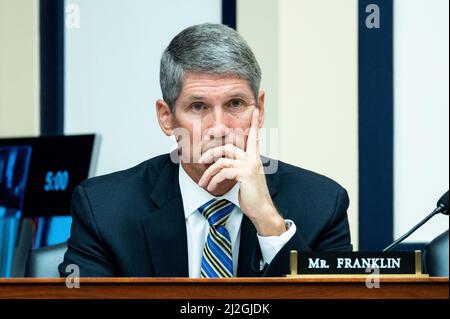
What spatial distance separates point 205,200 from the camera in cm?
276

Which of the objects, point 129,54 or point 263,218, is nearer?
point 263,218

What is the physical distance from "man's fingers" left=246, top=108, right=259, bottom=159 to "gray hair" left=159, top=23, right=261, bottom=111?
0.08 m

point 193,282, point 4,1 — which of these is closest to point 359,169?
point 4,1

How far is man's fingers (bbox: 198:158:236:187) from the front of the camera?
8.42 feet

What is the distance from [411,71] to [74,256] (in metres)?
2.48

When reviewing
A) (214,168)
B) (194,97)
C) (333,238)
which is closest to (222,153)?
(214,168)

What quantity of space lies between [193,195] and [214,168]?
243 mm

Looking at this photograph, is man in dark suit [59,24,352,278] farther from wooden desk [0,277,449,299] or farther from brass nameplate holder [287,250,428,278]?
wooden desk [0,277,449,299]

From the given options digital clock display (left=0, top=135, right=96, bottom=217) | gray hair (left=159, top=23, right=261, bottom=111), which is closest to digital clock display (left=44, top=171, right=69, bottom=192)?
digital clock display (left=0, top=135, right=96, bottom=217)

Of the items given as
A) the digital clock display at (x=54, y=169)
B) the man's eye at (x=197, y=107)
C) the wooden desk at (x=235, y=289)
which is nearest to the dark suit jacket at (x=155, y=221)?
the man's eye at (x=197, y=107)

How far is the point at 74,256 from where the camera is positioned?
270cm

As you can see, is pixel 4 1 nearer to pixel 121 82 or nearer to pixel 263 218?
pixel 121 82

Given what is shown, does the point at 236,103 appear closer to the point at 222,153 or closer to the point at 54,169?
the point at 222,153

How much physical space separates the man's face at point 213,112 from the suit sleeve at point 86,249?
1.02 feet
